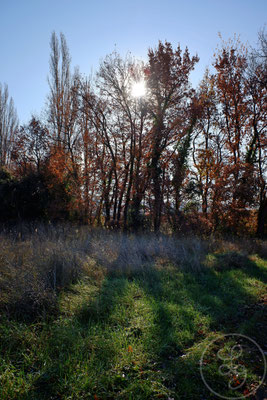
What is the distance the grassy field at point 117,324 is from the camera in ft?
8.84

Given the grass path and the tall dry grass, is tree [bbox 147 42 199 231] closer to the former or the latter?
the tall dry grass

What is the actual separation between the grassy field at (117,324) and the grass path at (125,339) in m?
0.01

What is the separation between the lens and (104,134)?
55.1ft

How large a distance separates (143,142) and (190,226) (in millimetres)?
5868

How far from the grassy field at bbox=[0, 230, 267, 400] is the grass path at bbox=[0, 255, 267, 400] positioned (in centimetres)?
1

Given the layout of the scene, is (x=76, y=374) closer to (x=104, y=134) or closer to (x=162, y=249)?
(x=162, y=249)

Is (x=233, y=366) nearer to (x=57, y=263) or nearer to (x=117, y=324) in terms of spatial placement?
(x=117, y=324)

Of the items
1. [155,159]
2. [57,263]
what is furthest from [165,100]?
[57,263]

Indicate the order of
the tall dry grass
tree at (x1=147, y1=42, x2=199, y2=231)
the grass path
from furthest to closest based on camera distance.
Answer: tree at (x1=147, y1=42, x2=199, y2=231) → the tall dry grass → the grass path

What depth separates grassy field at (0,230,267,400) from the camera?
2695 mm

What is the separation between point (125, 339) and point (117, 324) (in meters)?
0.50

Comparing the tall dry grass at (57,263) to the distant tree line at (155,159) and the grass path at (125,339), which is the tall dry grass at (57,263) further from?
the distant tree line at (155,159)

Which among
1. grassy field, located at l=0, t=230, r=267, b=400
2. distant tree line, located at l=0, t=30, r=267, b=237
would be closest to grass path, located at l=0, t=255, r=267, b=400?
grassy field, located at l=0, t=230, r=267, b=400

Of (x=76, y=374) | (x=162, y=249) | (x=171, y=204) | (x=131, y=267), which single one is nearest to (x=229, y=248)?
(x=162, y=249)
